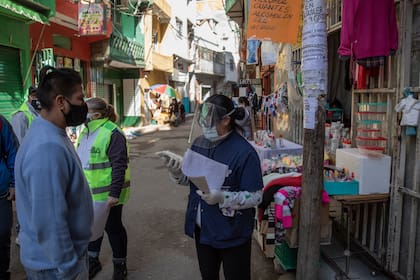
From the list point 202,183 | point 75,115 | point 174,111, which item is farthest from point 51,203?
point 174,111

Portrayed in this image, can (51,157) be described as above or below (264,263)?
above

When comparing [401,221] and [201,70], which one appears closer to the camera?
[401,221]

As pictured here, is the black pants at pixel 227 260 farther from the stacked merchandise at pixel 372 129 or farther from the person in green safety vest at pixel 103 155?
the stacked merchandise at pixel 372 129

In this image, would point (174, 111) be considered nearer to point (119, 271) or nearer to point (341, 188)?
point (119, 271)

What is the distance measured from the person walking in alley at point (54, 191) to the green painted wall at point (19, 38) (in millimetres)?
8392

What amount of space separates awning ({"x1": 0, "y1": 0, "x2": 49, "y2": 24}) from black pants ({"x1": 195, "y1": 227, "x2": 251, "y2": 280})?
7094 millimetres

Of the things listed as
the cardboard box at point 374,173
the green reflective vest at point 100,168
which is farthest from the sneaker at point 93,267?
the cardboard box at point 374,173

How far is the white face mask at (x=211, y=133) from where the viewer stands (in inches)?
94.7

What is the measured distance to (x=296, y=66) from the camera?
5.90 m

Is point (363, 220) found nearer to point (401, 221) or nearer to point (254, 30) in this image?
point (401, 221)

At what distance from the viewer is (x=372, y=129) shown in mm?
3562

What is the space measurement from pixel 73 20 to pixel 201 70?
24.4 meters

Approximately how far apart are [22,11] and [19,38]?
2002 millimetres

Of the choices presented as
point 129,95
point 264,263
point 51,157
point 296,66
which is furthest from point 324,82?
point 129,95
